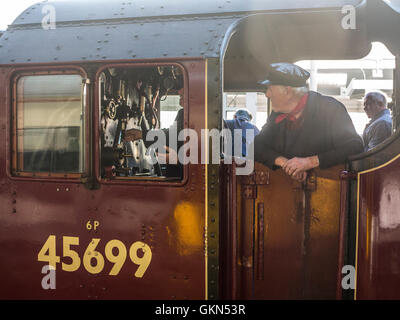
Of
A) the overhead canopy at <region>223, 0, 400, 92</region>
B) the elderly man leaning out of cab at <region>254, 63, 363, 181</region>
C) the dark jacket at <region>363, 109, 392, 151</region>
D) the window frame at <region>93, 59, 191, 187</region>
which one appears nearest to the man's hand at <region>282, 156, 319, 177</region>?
the elderly man leaning out of cab at <region>254, 63, 363, 181</region>

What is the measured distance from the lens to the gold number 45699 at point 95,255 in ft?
9.87

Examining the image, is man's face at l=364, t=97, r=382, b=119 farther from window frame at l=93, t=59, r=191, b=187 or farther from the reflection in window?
the reflection in window

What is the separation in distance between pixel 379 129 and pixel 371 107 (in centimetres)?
37

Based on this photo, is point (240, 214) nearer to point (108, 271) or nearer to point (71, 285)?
point (108, 271)

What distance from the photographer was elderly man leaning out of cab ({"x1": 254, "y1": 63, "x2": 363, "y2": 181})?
2.81 m

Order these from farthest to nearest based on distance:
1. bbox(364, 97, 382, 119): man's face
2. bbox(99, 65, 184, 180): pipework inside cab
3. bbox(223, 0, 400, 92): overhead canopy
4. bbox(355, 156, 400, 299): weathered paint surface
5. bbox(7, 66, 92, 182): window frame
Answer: bbox(364, 97, 382, 119): man's face → bbox(223, 0, 400, 92): overhead canopy → bbox(99, 65, 184, 180): pipework inside cab → bbox(7, 66, 92, 182): window frame → bbox(355, 156, 400, 299): weathered paint surface

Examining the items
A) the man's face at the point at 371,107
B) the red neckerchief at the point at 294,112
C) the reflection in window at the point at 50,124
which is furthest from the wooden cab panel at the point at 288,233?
the man's face at the point at 371,107

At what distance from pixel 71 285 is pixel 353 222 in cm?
204

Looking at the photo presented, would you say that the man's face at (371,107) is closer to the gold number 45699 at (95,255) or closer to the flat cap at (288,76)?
the flat cap at (288,76)

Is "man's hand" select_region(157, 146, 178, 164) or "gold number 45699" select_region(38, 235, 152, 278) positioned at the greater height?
"man's hand" select_region(157, 146, 178, 164)

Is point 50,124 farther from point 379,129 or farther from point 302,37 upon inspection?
point 379,129

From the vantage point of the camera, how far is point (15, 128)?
3197 mm

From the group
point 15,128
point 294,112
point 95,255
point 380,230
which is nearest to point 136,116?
→ point 15,128

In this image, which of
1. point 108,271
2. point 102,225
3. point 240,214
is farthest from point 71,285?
point 240,214
